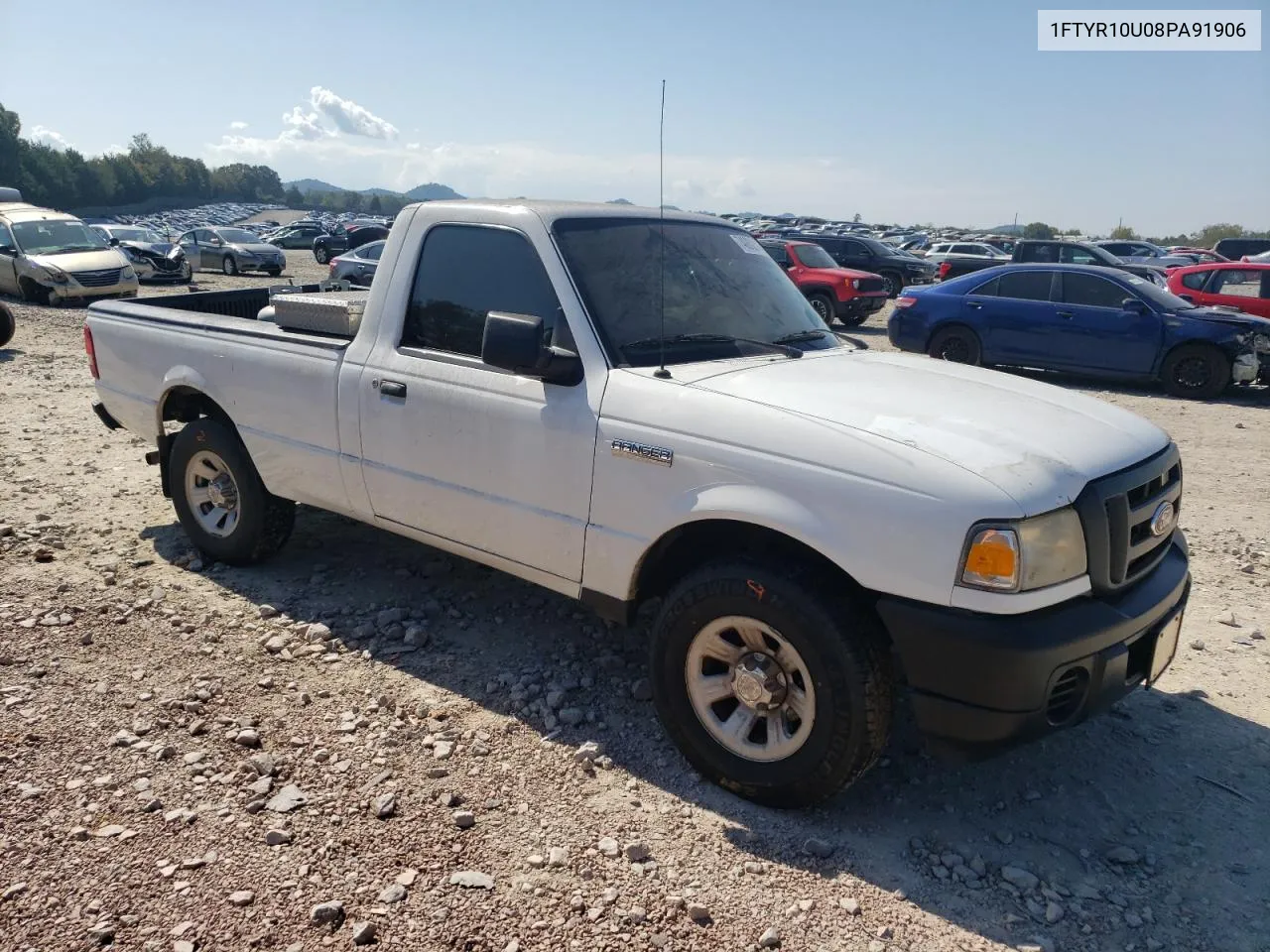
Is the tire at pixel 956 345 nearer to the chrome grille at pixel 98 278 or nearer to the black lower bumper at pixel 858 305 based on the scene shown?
the black lower bumper at pixel 858 305

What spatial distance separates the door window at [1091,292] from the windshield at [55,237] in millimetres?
17935

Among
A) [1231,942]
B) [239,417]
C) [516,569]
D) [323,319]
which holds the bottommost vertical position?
[1231,942]

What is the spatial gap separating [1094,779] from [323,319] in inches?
153

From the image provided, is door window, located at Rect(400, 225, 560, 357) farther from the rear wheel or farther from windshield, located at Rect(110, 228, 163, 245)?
windshield, located at Rect(110, 228, 163, 245)

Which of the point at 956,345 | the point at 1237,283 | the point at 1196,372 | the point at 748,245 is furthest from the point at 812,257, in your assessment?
the point at 748,245

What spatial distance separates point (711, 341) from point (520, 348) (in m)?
0.86

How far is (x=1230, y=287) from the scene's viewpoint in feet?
45.7

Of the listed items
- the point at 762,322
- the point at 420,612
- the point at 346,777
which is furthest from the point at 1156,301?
the point at 346,777

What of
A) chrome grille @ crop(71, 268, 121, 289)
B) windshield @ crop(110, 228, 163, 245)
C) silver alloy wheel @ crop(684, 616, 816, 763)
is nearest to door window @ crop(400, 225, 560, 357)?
silver alloy wheel @ crop(684, 616, 816, 763)

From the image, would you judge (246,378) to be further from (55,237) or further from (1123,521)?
(55,237)

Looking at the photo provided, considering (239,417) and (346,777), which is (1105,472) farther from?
(239,417)

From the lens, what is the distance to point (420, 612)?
15.4 ft

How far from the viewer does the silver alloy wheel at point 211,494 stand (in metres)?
5.13

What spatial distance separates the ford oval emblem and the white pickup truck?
0.7 inches
